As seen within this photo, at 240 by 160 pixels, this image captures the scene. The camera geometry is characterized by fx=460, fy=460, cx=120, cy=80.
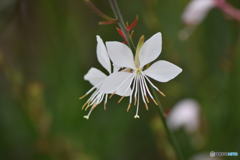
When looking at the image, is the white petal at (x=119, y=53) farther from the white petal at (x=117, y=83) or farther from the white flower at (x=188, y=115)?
the white flower at (x=188, y=115)

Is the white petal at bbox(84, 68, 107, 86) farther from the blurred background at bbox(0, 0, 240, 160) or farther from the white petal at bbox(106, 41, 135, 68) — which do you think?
the blurred background at bbox(0, 0, 240, 160)

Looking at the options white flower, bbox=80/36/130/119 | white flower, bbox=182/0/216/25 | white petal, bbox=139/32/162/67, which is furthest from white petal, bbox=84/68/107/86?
white flower, bbox=182/0/216/25

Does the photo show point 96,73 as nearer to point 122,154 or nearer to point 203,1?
point 203,1

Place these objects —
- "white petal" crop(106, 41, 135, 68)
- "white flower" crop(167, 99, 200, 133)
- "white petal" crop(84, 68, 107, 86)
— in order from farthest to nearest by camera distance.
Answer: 1. "white flower" crop(167, 99, 200, 133)
2. "white petal" crop(84, 68, 107, 86)
3. "white petal" crop(106, 41, 135, 68)

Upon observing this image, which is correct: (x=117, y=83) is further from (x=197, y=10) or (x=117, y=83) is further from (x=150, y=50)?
(x=197, y=10)

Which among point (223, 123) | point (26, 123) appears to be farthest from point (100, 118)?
point (223, 123)
